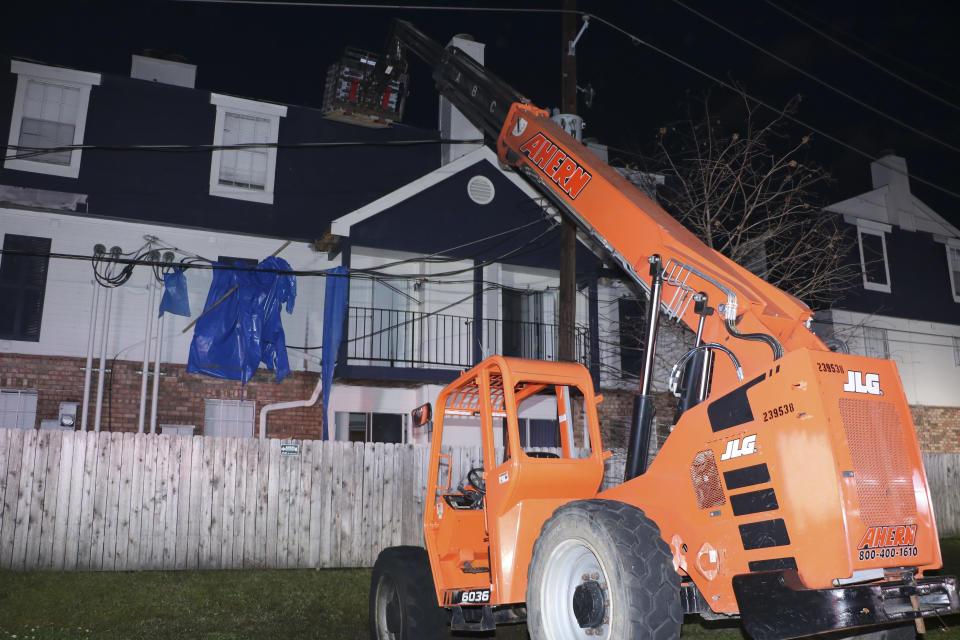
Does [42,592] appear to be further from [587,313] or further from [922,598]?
[587,313]

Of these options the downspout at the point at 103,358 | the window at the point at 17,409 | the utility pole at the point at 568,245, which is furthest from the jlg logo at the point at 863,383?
the window at the point at 17,409

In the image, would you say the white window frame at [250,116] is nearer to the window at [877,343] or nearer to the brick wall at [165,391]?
the brick wall at [165,391]

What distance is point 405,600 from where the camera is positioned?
633 cm

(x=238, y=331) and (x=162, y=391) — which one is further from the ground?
(x=238, y=331)

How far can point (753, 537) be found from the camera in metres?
4.16

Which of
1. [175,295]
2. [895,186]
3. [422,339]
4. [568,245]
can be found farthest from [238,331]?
[895,186]

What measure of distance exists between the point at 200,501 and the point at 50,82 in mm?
10454

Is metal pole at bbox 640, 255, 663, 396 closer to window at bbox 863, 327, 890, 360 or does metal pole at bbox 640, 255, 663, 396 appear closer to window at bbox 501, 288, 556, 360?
window at bbox 501, 288, 556, 360

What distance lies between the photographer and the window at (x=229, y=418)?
53.2 ft

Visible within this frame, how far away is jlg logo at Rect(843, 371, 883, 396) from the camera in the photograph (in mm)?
4141

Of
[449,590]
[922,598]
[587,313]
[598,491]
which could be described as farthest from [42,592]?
[587,313]

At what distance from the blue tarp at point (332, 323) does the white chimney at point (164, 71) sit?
261 inches

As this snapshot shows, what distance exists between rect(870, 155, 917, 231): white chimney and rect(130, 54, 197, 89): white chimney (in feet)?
68.6

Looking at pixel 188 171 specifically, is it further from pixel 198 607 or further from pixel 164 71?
pixel 198 607
